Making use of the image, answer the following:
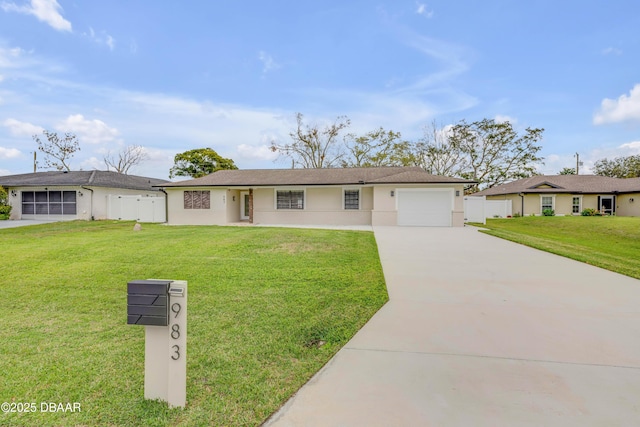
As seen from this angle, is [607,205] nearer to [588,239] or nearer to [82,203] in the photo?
[588,239]

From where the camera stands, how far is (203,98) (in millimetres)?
17344

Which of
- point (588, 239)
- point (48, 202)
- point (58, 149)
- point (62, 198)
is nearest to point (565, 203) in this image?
point (588, 239)

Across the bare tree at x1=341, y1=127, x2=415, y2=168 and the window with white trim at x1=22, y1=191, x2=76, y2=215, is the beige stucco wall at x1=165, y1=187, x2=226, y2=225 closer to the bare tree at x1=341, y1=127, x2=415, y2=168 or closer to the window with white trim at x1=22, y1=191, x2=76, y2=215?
the window with white trim at x1=22, y1=191, x2=76, y2=215

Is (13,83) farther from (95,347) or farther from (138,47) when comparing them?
(95,347)

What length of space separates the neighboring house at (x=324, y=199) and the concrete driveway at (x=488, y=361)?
440 inches

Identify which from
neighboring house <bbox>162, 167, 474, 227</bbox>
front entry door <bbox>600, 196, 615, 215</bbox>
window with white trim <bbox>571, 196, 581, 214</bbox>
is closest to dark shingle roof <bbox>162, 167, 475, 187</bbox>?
neighboring house <bbox>162, 167, 474, 227</bbox>

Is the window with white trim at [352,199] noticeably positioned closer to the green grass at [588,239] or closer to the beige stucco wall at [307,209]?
the beige stucco wall at [307,209]

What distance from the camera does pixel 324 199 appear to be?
1841cm

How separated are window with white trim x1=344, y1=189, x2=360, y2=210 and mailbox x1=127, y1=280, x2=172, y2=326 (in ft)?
53.7

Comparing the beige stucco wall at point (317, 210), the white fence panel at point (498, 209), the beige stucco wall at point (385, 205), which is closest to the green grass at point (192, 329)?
the beige stucco wall at point (385, 205)

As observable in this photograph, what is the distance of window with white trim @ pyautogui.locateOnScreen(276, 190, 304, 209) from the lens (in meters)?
18.7

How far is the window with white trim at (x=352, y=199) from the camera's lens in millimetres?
18047

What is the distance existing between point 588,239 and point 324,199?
43.2 ft

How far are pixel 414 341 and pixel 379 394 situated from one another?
1086mm
